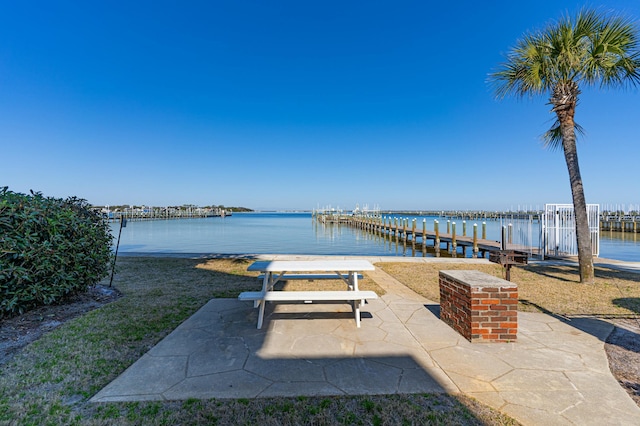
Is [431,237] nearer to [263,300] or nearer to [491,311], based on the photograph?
[491,311]

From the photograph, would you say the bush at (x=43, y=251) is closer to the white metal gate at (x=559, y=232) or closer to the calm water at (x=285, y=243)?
the calm water at (x=285, y=243)

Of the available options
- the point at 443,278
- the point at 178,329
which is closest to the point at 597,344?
the point at 443,278

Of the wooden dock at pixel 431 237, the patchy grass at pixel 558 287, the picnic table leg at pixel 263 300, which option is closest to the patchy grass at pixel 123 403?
the picnic table leg at pixel 263 300

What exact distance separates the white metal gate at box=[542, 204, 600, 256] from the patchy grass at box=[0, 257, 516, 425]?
1090cm

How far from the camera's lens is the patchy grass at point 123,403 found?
6.59ft

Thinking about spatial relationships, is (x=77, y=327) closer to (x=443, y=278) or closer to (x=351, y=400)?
(x=351, y=400)

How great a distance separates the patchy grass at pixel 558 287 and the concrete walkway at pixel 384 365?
878 millimetres

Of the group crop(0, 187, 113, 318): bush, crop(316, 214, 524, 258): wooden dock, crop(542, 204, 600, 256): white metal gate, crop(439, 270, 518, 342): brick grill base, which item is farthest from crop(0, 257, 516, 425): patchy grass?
crop(542, 204, 600, 256): white metal gate

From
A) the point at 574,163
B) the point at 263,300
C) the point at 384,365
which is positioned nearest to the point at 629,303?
the point at 574,163

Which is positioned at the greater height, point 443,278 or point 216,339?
point 443,278

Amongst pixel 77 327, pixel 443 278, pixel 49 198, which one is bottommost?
pixel 77 327

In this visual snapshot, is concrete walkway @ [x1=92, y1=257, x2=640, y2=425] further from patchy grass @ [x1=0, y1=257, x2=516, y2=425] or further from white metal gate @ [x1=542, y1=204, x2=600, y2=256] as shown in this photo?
white metal gate @ [x1=542, y1=204, x2=600, y2=256]

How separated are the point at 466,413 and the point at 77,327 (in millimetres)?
4388

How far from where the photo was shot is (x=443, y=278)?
403 centimetres
